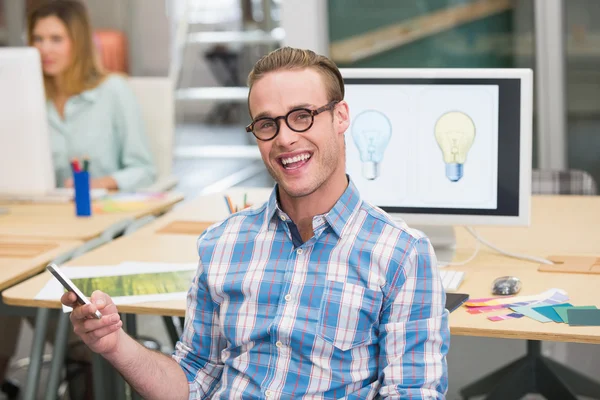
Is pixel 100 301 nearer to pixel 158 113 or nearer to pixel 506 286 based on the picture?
pixel 506 286

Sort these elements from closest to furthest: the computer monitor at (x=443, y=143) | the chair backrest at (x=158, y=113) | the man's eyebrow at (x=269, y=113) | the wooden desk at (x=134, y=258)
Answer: the man's eyebrow at (x=269, y=113) → the wooden desk at (x=134, y=258) → the computer monitor at (x=443, y=143) → the chair backrest at (x=158, y=113)

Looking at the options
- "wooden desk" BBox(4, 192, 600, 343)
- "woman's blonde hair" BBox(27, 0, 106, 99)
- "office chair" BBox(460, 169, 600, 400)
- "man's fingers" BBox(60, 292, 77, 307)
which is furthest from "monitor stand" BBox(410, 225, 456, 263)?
"woman's blonde hair" BBox(27, 0, 106, 99)

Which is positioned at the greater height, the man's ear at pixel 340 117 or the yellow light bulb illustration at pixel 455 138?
the man's ear at pixel 340 117

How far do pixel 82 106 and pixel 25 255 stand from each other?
111cm

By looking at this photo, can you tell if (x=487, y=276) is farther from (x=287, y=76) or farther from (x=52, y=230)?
(x=52, y=230)

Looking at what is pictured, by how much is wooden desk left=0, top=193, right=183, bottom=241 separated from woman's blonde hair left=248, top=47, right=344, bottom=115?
1.21m

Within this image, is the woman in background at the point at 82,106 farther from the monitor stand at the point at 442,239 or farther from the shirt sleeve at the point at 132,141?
the monitor stand at the point at 442,239

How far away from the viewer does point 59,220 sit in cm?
279

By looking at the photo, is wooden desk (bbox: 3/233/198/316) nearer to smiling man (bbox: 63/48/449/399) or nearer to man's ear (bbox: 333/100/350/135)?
smiling man (bbox: 63/48/449/399)

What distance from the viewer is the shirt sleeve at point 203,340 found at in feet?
5.47

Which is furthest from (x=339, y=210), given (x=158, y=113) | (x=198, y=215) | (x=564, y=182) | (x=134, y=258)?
(x=158, y=113)

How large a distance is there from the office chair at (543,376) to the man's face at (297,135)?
131 centimetres

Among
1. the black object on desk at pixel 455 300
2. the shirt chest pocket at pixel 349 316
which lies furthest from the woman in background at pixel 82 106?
the shirt chest pocket at pixel 349 316

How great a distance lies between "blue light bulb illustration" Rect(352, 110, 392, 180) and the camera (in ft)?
7.49
